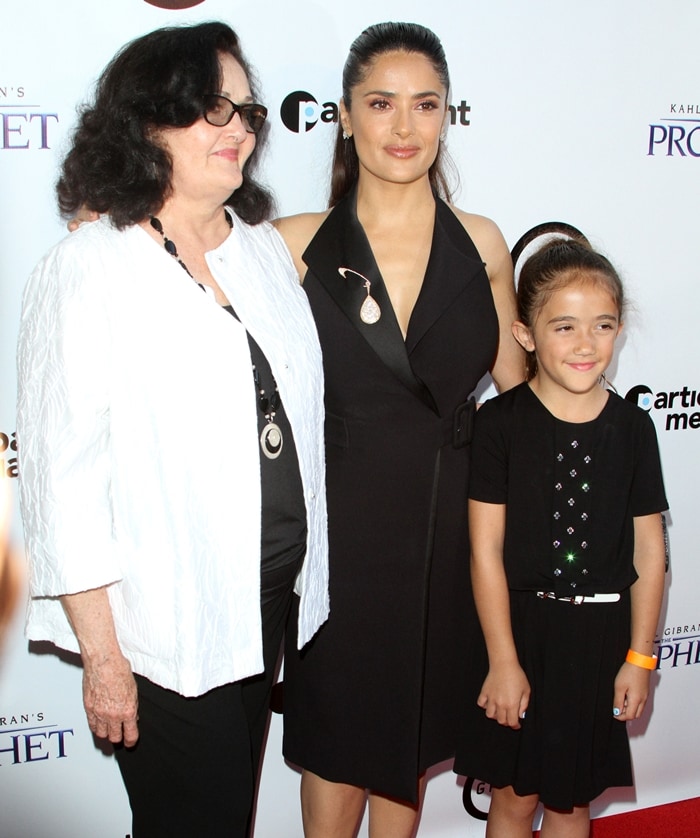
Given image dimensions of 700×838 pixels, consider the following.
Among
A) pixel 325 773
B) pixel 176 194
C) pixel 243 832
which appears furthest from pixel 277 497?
pixel 325 773

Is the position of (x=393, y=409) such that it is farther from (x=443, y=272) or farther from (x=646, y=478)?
(x=646, y=478)

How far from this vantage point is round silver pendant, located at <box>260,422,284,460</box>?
61.2 inches

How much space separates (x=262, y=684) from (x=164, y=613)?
0.35 m

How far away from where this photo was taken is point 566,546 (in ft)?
6.03

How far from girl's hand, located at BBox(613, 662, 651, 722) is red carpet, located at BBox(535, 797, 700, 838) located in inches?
37.6

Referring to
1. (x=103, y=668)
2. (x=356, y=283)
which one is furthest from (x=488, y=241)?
(x=103, y=668)

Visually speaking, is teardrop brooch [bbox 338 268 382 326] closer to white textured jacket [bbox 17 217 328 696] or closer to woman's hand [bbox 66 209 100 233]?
white textured jacket [bbox 17 217 328 696]

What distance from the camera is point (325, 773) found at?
2.03 m

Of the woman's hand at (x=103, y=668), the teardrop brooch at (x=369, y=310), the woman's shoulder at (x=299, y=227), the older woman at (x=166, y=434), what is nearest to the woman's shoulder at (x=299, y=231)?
the woman's shoulder at (x=299, y=227)

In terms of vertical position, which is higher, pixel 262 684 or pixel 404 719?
pixel 262 684

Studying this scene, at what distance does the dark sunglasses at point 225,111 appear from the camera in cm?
150

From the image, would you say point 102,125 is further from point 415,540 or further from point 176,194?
point 415,540

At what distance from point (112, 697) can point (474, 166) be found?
1.49 m

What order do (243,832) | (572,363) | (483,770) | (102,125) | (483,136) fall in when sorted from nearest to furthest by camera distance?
(102,125), (243,832), (572,363), (483,770), (483,136)
